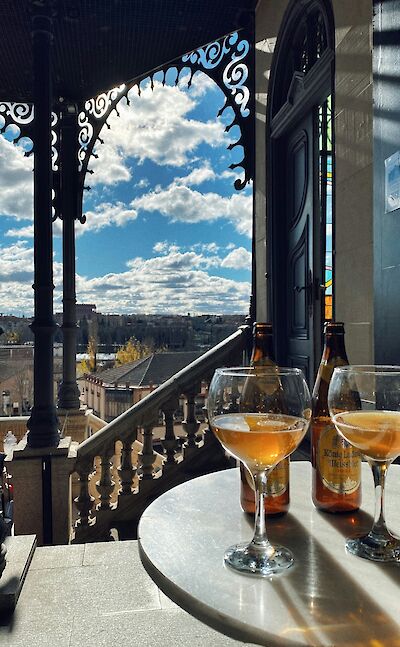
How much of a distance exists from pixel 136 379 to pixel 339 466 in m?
2.97

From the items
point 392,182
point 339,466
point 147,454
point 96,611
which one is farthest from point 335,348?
point 147,454

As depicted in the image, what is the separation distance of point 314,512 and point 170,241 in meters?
5.92

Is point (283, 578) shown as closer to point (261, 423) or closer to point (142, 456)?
point (261, 423)

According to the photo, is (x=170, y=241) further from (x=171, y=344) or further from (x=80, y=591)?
(x=80, y=591)

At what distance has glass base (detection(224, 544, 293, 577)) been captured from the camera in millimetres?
615

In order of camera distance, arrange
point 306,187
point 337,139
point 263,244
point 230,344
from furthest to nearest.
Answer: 1. point 263,244
2. point 230,344
3. point 306,187
4. point 337,139

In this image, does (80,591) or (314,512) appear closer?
(314,512)

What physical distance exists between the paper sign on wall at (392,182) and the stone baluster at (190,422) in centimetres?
187

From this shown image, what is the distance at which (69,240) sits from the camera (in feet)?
17.0

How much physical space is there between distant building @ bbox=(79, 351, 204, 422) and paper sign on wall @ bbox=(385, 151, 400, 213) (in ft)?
6.01

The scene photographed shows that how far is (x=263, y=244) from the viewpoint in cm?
387

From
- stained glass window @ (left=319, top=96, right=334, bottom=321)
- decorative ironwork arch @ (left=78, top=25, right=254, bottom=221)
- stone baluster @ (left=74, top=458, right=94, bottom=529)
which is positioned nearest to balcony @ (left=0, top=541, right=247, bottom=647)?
stone baluster @ (left=74, top=458, right=94, bottom=529)

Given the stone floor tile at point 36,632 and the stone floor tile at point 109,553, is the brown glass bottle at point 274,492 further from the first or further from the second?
the stone floor tile at point 109,553

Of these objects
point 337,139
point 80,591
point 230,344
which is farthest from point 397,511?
point 230,344
